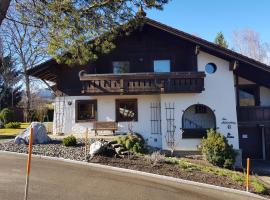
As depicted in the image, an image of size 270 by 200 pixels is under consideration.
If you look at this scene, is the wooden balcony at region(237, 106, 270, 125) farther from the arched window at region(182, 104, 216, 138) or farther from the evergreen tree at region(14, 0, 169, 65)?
the evergreen tree at region(14, 0, 169, 65)

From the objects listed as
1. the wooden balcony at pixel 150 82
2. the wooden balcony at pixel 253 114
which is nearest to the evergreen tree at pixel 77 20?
the wooden balcony at pixel 150 82

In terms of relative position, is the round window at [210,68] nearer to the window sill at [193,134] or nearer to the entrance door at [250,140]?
the window sill at [193,134]

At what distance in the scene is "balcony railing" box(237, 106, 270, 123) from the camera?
21.4m

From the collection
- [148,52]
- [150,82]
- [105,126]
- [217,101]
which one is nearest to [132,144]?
[105,126]

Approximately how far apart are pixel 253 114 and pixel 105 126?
29.1 feet

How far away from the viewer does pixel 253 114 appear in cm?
2148

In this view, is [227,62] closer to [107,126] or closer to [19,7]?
[107,126]

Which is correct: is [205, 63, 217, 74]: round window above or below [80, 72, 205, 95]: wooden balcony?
above

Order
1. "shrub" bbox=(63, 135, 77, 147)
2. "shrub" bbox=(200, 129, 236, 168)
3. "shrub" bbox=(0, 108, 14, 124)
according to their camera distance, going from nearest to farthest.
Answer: "shrub" bbox=(63, 135, 77, 147)
"shrub" bbox=(200, 129, 236, 168)
"shrub" bbox=(0, 108, 14, 124)

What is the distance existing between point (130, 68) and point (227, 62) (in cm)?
587

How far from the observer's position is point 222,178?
13.1 m

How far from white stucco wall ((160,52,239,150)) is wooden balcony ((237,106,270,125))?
76cm

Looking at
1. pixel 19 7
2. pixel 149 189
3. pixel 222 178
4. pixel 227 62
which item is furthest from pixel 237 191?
pixel 227 62

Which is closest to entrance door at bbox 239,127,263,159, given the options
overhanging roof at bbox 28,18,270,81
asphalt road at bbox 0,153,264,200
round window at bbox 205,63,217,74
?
overhanging roof at bbox 28,18,270,81
